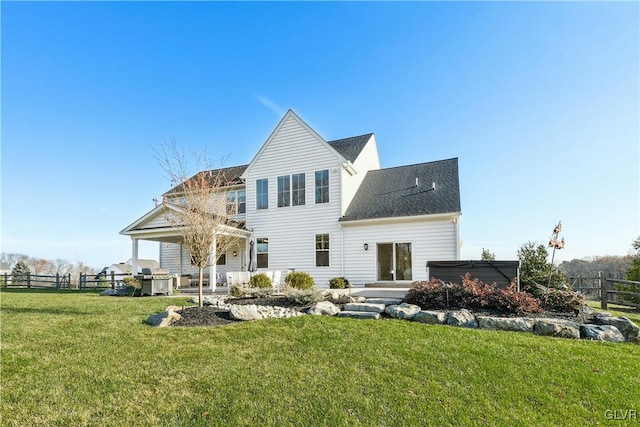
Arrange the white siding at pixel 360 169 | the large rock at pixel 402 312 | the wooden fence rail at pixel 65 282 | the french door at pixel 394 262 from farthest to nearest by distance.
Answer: the wooden fence rail at pixel 65 282, the white siding at pixel 360 169, the french door at pixel 394 262, the large rock at pixel 402 312

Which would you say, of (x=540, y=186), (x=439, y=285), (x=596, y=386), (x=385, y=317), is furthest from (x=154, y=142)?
(x=540, y=186)

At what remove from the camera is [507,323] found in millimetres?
6219

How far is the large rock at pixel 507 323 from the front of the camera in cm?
611

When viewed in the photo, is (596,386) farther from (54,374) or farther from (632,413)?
(54,374)

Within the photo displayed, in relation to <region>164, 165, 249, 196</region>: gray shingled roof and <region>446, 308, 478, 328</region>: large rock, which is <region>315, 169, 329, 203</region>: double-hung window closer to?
<region>164, 165, 249, 196</region>: gray shingled roof

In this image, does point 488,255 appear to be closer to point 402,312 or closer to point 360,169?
point 360,169

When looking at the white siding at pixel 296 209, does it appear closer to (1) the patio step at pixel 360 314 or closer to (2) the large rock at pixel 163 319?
(1) the patio step at pixel 360 314

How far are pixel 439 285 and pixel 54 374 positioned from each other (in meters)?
7.47

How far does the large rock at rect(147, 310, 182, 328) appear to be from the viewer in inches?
255

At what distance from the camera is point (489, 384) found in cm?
393

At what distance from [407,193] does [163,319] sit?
12.4m

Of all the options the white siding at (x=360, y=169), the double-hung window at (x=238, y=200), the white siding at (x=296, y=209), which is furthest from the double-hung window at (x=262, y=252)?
the white siding at (x=360, y=169)

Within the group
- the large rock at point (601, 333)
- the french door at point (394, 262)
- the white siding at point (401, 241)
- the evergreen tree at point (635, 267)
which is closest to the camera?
the large rock at point (601, 333)

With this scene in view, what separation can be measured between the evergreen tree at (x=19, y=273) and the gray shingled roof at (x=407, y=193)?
2272 centimetres
